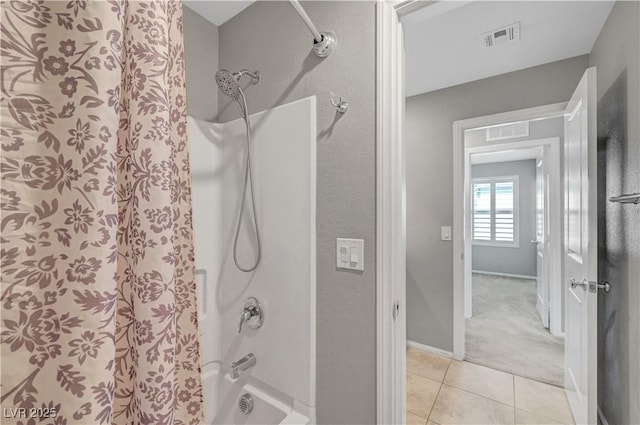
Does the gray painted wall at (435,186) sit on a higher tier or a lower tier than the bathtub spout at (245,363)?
higher

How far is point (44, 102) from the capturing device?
1.36 feet

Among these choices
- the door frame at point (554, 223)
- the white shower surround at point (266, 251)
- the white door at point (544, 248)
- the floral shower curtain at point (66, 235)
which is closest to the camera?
the floral shower curtain at point (66, 235)

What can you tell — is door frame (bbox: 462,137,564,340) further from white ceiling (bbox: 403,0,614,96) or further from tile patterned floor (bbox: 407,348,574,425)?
white ceiling (bbox: 403,0,614,96)

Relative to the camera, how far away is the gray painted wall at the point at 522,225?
537 cm

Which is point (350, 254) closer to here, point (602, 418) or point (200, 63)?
point (200, 63)

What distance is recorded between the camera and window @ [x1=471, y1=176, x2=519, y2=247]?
219 inches

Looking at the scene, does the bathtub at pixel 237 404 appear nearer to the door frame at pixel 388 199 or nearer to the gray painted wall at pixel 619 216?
the door frame at pixel 388 199

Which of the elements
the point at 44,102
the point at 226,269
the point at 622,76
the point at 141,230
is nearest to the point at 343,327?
the point at 226,269

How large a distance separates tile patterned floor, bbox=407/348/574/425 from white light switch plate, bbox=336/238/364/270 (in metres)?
1.34

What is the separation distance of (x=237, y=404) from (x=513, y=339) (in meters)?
2.83

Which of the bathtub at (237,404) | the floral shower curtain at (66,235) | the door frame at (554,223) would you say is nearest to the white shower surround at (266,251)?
the bathtub at (237,404)

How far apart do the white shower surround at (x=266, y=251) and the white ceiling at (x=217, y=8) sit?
0.65 m

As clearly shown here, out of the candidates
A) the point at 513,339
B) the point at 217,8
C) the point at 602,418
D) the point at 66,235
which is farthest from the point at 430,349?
the point at 217,8

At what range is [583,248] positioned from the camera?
1445 mm
